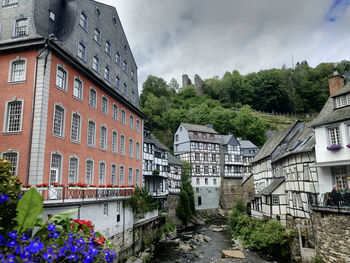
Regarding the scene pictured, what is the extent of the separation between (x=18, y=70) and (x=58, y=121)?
3.60 metres

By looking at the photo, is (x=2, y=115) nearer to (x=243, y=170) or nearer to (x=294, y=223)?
(x=294, y=223)

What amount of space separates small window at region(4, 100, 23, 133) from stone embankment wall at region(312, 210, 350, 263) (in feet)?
59.8

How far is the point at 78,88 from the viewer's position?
1775 centimetres

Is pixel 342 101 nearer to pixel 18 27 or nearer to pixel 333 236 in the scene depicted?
pixel 333 236

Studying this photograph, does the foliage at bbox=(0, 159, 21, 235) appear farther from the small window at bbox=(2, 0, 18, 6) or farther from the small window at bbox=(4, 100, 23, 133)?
the small window at bbox=(2, 0, 18, 6)

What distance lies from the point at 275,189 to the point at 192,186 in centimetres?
2286

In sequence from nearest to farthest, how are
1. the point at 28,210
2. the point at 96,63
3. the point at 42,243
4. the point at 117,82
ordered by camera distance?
the point at 42,243 → the point at 28,210 → the point at 96,63 → the point at 117,82

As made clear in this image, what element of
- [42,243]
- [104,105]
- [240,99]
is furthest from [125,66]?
[240,99]

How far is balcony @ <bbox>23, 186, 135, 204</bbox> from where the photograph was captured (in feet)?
41.4

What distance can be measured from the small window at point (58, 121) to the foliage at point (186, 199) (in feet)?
83.0

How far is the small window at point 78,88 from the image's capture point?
17.3 m

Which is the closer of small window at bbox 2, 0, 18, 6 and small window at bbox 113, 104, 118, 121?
small window at bbox 2, 0, 18, 6

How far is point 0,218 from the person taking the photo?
13.6 feet

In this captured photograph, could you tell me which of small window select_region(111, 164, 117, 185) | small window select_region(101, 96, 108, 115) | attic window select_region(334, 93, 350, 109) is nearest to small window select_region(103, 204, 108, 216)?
small window select_region(111, 164, 117, 185)
